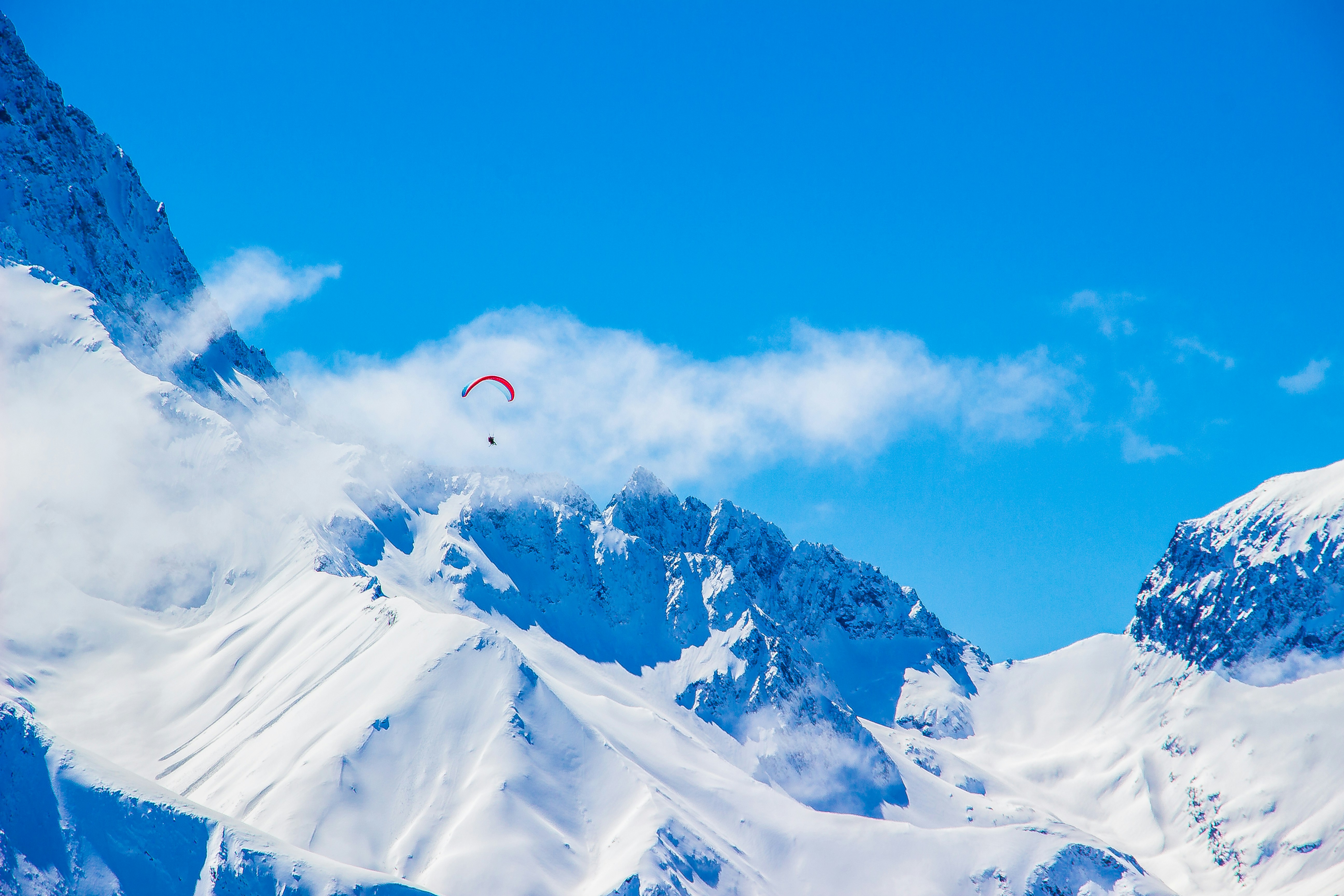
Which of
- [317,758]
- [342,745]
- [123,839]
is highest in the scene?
[342,745]

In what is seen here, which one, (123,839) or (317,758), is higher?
(317,758)

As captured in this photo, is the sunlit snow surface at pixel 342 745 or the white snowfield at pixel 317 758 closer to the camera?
the white snowfield at pixel 317 758

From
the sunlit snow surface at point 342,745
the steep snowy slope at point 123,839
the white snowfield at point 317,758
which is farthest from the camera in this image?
the sunlit snow surface at point 342,745

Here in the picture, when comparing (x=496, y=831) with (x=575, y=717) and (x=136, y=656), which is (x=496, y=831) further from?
(x=136, y=656)

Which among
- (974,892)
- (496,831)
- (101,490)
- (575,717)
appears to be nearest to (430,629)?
(575,717)

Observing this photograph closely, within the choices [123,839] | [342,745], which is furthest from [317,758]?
[123,839]

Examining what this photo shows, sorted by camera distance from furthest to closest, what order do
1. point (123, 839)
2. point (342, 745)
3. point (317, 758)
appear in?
1. point (342, 745)
2. point (317, 758)
3. point (123, 839)

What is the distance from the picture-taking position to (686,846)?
154 metres

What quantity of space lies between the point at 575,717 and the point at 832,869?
3968 centimetres

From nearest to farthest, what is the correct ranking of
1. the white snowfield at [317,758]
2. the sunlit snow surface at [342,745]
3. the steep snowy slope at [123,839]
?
the steep snowy slope at [123,839], the white snowfield at [317,758], the sunlit snow surface at [342,745]

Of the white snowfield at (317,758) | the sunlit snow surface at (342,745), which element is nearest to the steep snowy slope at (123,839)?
the white snowfield at (317,758)

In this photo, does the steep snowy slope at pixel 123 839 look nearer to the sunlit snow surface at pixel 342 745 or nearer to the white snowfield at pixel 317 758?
the white snowfield at pixel 317 758

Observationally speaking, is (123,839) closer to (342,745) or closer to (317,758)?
(317,758)

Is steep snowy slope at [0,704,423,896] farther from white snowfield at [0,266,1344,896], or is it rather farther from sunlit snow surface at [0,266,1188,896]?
sunlit snow surface at [0,266,1188,896]
